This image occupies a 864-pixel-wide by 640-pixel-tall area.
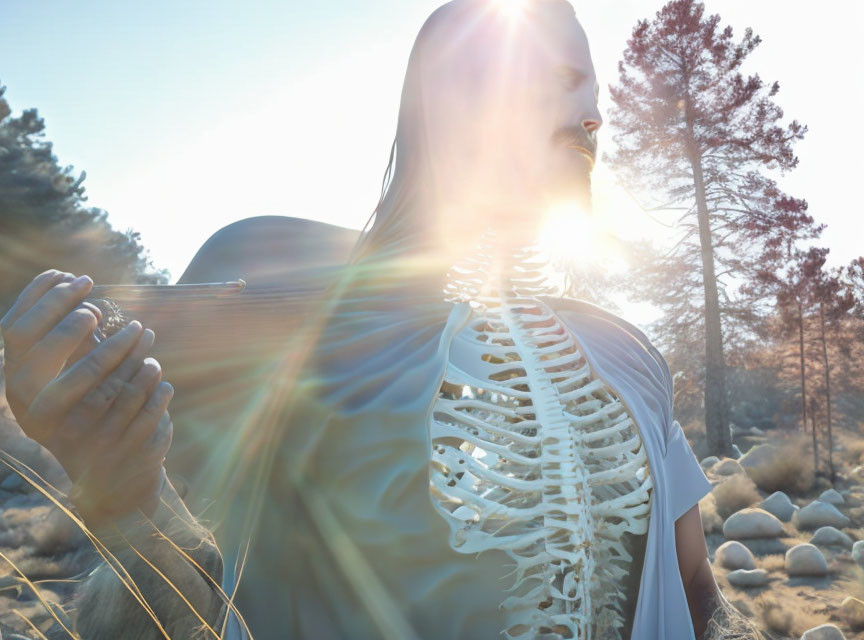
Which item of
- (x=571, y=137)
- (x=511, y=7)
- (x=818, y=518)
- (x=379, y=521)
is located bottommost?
(x=818, y=518)

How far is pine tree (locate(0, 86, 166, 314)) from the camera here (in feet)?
26.1

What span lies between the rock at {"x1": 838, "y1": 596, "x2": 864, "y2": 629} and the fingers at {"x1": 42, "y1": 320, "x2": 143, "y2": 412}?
13.5 ft

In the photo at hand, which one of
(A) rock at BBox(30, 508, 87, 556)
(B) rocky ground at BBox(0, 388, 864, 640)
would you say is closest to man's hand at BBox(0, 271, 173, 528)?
(B) rocky ground at BBox(0, 388, 864, 640)

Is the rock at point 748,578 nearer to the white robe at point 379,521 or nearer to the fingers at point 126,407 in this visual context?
the white robe at point 379,521

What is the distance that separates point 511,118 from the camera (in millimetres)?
1679

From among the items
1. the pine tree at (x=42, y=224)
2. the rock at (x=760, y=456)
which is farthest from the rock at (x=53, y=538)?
the rock at (x=760, y=456)

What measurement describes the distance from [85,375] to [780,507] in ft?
24.1

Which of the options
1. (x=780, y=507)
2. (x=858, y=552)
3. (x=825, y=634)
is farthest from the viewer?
(x=780, y=507)

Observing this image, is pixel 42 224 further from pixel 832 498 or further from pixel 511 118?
pixel 832 498

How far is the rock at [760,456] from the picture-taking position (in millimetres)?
8516

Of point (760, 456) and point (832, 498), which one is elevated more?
point (760, 456)

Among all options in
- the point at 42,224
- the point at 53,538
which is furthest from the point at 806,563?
the point at 42,224

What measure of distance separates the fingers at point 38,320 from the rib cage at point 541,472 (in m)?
0.71

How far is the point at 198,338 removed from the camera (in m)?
1.28
